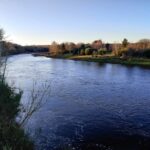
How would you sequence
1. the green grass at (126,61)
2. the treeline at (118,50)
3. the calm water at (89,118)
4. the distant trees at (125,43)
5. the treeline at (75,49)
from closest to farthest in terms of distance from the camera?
the calm water at (89,118) → the green grass at (126,61) → the treeline at (118,50) → the distant trees at (125,43) → the treeline at (75,49)

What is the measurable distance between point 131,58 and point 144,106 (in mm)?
47164

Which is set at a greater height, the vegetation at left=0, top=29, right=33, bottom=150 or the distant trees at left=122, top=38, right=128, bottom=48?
the distant trees at left=122, top=38, right=128, bottom=48

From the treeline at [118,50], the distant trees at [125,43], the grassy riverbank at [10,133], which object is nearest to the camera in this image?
the grassy riverbank at [10,133]

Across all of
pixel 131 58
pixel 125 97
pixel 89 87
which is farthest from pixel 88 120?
pixel 131 58

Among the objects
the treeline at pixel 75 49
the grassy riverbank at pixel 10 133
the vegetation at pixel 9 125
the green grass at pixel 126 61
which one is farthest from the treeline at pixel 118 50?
the grassy riverbank at pixel 10 133

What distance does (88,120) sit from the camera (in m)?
19.8

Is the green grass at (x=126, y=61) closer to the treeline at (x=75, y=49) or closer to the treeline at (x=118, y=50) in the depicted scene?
the treeline at (x=118, y=50)

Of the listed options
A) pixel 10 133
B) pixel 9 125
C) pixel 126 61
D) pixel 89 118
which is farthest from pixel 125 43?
pixel 10 133

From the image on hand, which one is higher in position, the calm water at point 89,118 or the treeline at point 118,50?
the treeline at point 118,50

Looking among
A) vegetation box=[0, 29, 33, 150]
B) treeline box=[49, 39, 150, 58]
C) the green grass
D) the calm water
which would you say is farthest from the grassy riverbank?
treeline box=[49, 39, 150, 58]

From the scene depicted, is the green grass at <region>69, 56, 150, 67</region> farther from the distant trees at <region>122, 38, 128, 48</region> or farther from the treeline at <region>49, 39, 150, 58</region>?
the distant trees at <region>122, 38, 128, 48</region>

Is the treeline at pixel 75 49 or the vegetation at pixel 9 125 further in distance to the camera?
the treeline at pixel 75 49

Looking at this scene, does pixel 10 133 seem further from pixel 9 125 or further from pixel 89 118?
pixel 89 118

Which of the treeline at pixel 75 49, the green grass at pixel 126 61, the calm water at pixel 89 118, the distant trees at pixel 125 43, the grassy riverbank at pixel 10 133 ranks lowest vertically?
the calm water at pixel 89 118
